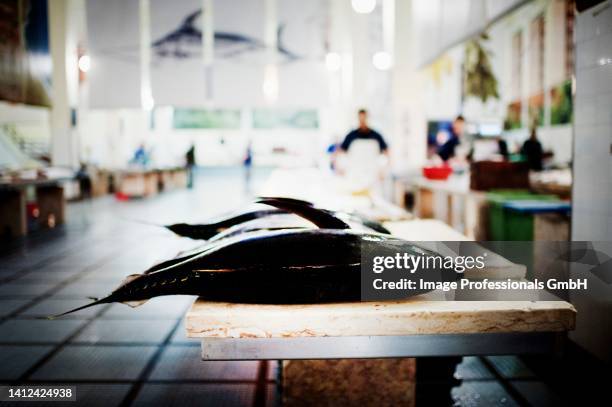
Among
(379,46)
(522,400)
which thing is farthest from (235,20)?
(522,400)

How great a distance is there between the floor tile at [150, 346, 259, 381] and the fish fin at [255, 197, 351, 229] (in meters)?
1.30

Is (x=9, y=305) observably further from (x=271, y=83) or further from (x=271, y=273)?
(x=271, y=83)

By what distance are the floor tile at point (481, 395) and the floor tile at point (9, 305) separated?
3.05 meters

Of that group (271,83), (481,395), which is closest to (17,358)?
(481,395)

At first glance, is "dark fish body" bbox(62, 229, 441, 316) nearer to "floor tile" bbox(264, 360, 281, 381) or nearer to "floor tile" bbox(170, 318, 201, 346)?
"floor tile" bbox(264, 360, 281, 381)

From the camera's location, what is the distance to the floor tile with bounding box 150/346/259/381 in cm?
244

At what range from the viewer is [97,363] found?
256cm

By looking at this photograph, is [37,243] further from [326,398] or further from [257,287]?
[257,287]

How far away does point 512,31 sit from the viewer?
1069 centimetres

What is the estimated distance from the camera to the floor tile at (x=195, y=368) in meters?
2.44

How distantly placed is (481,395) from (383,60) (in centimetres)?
957

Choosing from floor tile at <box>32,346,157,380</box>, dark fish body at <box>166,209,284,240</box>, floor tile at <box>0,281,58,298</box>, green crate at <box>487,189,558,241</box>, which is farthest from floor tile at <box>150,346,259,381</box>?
green crate at <box>487,189,558,241</box>

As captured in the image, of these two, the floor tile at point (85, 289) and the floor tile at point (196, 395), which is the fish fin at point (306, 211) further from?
the floor tile at point (85, 289)

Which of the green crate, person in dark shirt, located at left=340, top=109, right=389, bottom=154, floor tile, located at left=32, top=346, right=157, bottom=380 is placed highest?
person in dark shirt, located at left=340, top=109, right=389, bottom=154
